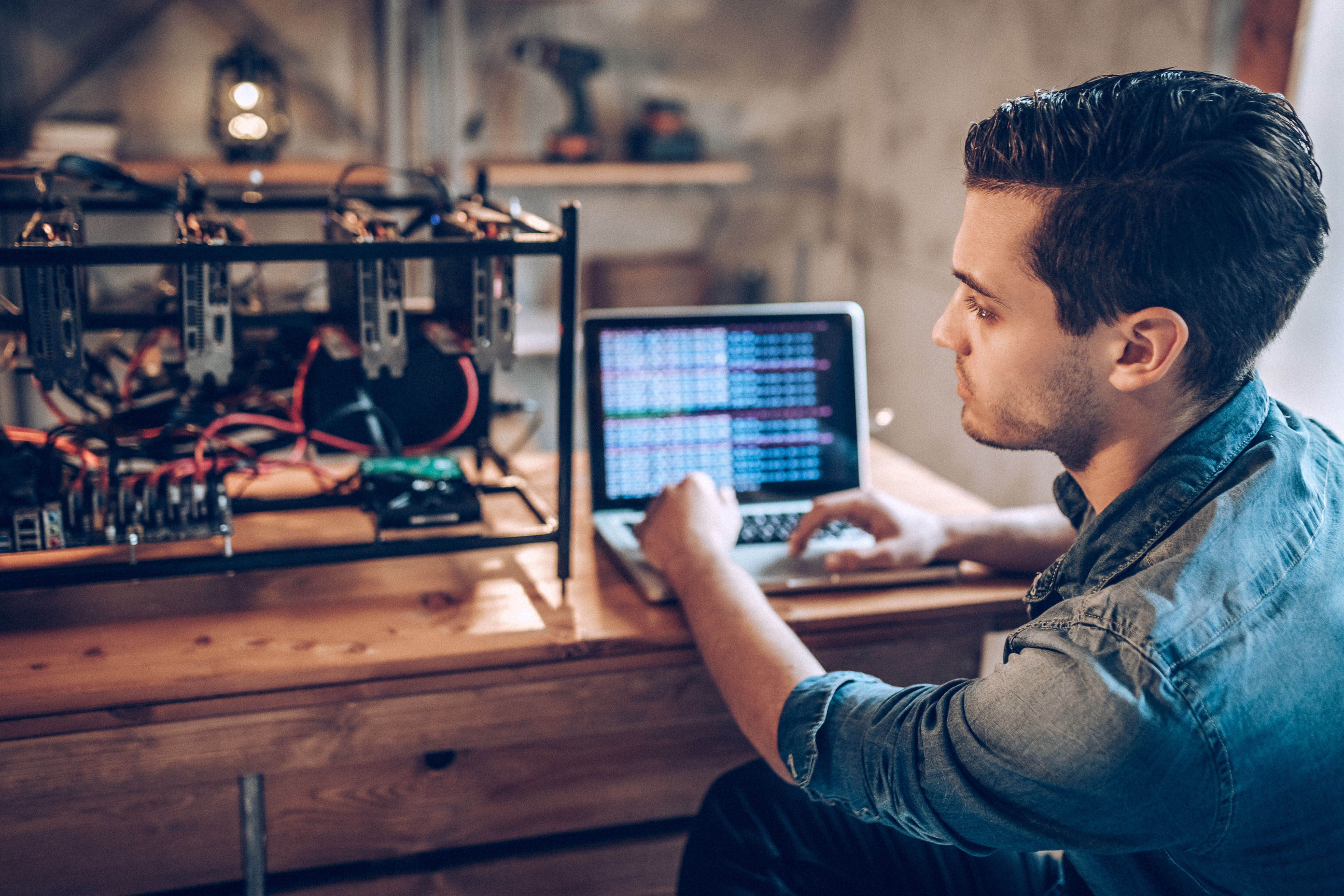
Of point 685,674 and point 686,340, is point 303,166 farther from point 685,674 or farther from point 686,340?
point 685,674

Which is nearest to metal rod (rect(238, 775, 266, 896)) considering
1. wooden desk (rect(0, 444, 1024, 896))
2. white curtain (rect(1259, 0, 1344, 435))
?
wooden desk (rect(0, 444, 1024, 896))

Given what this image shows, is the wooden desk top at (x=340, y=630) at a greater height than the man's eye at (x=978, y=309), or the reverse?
the man's eye at (x=978, y=309)

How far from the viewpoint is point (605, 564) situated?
1.35 metres

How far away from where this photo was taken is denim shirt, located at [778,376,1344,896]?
0.73m

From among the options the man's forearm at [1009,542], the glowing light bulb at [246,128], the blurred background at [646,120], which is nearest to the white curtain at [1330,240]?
the blurred background at [646,120]

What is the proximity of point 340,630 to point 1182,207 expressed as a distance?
0.89m

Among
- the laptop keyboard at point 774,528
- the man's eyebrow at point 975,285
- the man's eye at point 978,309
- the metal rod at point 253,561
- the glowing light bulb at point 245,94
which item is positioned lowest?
the laptop keyboard at point 774,528

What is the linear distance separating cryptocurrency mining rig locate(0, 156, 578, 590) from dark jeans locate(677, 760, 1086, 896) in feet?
1.13

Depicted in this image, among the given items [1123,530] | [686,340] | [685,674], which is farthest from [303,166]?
[1123,530]

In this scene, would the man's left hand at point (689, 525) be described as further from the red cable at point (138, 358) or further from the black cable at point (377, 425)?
the red cable at point (138, 358)

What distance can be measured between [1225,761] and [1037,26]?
2.45 m

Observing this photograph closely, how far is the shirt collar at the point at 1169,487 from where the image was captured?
0.87 m

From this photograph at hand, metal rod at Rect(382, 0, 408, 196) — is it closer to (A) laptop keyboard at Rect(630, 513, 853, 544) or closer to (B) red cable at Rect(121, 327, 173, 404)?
(B) red cable at Rect(121, 327, 173, 404)

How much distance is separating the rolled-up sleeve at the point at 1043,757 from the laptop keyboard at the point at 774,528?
19.8 inches
